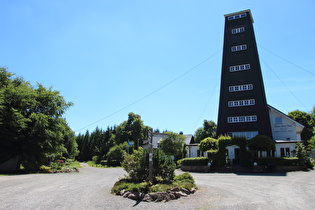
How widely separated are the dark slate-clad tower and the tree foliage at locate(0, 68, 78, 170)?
22443 mm

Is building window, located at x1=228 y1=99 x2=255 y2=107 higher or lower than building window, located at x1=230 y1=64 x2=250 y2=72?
below

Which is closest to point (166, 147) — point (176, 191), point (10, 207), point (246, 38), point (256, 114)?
point (256, 114)

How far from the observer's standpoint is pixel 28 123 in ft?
83.3

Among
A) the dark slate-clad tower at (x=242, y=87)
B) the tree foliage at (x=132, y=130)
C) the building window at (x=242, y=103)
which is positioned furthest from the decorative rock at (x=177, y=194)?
the tree foliage at (x=132, y=130)

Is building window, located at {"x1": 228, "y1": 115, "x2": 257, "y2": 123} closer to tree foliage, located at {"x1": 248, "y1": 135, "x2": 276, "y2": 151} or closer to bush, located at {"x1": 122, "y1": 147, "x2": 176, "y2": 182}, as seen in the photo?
tree foliage, located at {"x1": 248, "y1": 135, "x2": 276, "y2": 151}

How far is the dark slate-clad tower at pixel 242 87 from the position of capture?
105 feet

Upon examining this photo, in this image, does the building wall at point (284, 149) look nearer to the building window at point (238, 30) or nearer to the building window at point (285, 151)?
the building window at point (285, 151)

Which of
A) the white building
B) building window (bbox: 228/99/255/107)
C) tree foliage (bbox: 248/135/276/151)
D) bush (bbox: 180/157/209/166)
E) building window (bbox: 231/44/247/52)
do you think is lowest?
bush (bbox: 180/157/209/166)

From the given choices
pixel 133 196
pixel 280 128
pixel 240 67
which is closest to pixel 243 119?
pixel 280 128

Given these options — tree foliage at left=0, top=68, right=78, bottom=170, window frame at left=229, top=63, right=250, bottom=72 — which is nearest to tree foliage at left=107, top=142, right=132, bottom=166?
tree foliage at left=0, top=68, right=78, bottom=170

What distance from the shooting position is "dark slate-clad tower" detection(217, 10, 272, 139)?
3209 centimetres

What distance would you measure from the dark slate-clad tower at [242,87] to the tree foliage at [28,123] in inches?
884

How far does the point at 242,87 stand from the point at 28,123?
28.2 meters

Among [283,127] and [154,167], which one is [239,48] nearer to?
[283,127]
